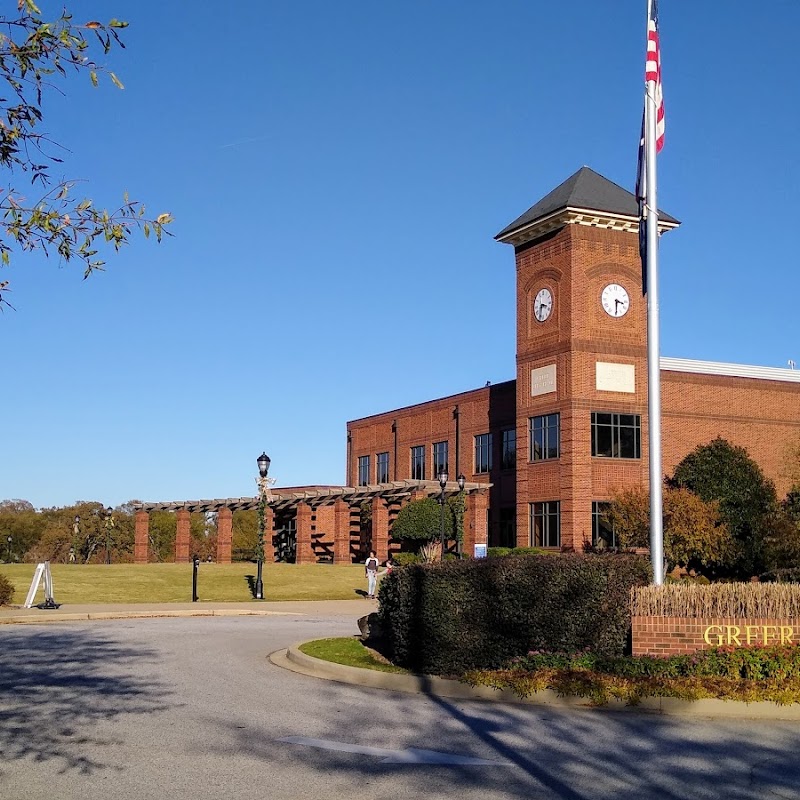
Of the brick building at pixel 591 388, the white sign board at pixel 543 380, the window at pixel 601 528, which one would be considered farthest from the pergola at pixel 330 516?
the window at pixel 601 528

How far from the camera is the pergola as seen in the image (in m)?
55.7

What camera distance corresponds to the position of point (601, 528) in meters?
46.4

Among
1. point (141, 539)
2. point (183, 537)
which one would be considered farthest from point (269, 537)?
point (141, 539)

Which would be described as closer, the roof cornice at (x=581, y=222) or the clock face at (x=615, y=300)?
the roof cornice at (x=581, y=222)

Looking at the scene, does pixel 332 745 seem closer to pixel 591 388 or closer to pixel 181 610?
pixel 181 610

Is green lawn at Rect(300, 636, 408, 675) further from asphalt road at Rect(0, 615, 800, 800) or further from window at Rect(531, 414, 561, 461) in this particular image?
window at Rect(531, 414, 561, 461)

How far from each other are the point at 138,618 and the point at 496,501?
3059 cm

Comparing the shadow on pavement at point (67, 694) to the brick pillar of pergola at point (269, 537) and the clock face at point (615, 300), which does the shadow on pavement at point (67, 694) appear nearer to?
the clock face at point (615, 300)

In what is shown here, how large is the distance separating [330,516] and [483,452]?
13915 mm

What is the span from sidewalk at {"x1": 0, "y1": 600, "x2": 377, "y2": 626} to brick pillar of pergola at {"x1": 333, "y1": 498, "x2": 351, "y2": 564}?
19.5 meters

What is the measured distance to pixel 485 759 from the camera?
9.59 metres

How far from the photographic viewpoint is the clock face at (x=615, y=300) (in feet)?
156

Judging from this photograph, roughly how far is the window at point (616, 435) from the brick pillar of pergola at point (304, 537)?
1990 centimetres

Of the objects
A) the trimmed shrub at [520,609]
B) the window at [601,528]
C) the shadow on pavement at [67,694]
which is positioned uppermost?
the window at [601,528]
